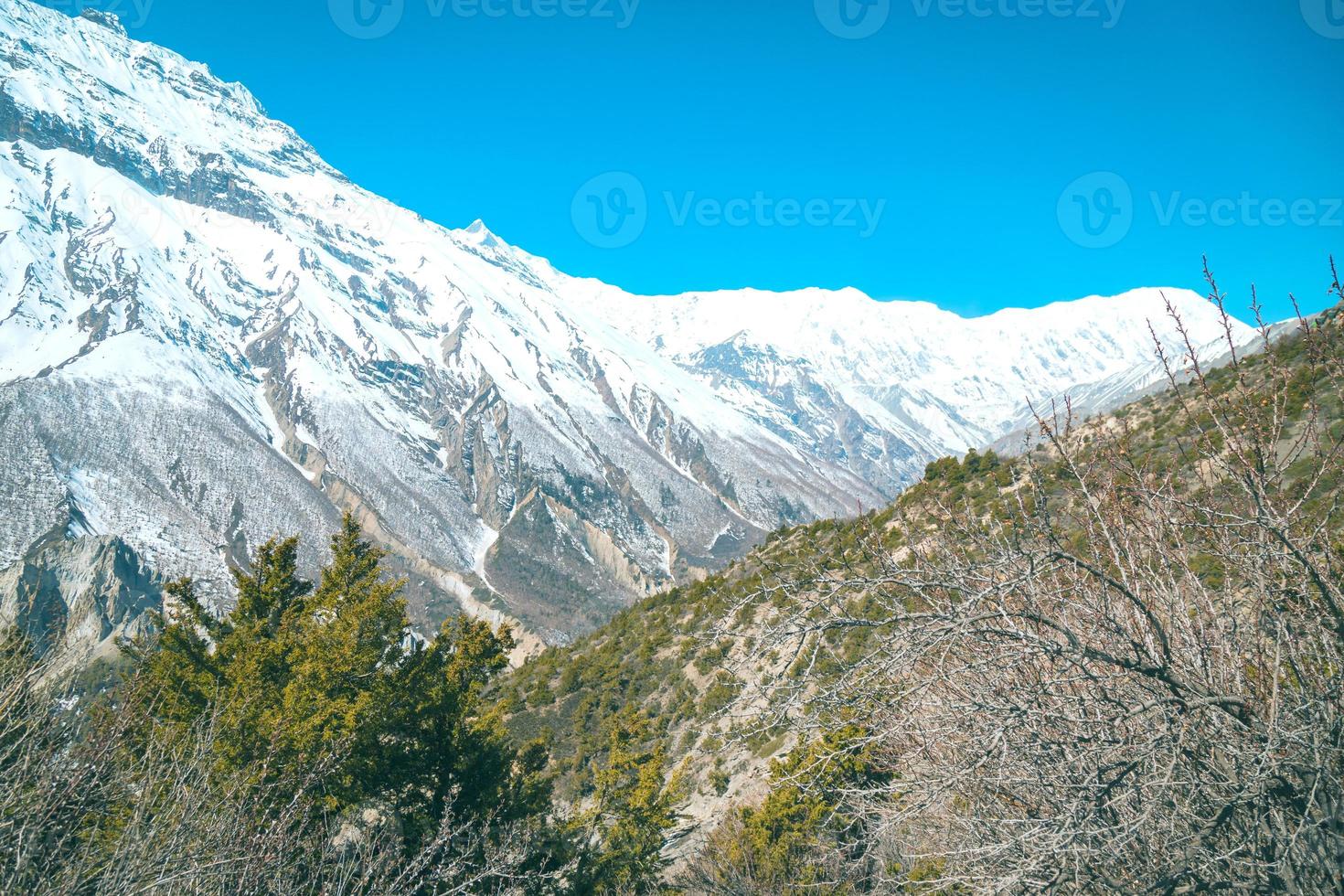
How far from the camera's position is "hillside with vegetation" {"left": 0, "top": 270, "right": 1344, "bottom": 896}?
4.27 m

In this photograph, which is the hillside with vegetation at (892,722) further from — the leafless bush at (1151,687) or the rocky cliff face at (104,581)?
the rocky cliff face at (104,581)

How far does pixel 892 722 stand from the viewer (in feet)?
21.7

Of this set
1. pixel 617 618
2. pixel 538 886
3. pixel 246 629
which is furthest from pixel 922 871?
pixel 617 618

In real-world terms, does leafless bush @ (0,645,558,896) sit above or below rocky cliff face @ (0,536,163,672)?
below

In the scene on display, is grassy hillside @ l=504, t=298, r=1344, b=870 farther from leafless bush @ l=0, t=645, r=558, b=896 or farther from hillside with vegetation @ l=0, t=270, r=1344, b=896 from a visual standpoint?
leafless bush @ l=0, t=645, r=558, b=896

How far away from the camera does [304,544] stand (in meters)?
182

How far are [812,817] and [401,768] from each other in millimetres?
7366

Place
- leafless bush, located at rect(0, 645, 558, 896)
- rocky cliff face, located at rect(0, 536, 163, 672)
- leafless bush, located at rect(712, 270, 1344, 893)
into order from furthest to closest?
1. rocky cliff face, located at rect(0, 536, 163, 672)
2. leafless bush, located at rect(0, 645, 558, 896)
3. leafless bush, located at rect(712, 270, 1344, 893)

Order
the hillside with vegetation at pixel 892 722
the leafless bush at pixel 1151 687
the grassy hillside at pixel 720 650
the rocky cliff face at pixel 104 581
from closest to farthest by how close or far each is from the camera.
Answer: the leafless bush at pixel 1151 687 < the hillside with vegetation at pixel 892 722 < the grassy hillside at pixel 720 650 < the rocky cliff face at pixel 104 581

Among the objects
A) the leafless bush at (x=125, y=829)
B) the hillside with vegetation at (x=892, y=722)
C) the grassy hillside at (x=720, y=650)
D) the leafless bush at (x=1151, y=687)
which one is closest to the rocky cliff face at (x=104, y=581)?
the grassy hillside at (x=720, y=650)

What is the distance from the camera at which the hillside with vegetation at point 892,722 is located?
14.0 ft

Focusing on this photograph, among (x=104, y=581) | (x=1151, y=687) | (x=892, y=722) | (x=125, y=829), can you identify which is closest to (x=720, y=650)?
(x=892, y=722)

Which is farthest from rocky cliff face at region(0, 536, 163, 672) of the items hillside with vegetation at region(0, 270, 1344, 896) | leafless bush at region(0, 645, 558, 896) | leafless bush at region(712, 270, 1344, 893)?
leafless bush at region(712, 270, 1344, 893)

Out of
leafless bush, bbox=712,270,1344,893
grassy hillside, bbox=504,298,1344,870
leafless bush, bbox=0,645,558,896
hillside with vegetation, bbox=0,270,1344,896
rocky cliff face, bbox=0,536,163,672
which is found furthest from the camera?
rocky cliff face, bbox=0,536,163,672
